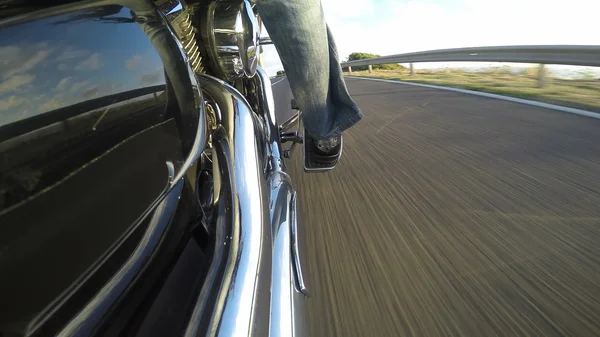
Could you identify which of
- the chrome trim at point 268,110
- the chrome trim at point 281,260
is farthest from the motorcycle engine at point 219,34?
the chrome trim at point 281,260

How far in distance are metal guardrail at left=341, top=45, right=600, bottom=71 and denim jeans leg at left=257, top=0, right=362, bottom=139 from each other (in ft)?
12.2

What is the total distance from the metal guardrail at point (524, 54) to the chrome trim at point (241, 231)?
14.1 feet

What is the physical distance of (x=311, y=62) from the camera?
140cm

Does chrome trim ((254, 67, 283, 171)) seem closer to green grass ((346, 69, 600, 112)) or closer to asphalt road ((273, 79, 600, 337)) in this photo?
asphalt road ((273, 79, 600, 337))

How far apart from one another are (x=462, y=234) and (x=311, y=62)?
1185mm

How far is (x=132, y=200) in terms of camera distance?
2.49ft

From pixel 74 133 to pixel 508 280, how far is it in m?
1.61

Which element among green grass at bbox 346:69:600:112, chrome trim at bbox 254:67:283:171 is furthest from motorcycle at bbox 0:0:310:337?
green grass at bbox 346:69:600:112

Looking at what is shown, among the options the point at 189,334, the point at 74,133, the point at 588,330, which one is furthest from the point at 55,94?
the point at 588,330

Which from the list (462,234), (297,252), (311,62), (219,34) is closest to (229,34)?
(219,34)

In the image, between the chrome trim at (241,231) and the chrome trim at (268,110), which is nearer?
the chrome trim at (241,231)

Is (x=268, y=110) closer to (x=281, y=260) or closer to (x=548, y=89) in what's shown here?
(x=281, y=260)

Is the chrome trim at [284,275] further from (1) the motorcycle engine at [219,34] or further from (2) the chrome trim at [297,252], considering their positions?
(1) the motorcycle engine at [219,34]

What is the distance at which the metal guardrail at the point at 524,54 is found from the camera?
4.13 meters
